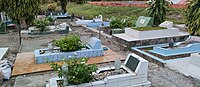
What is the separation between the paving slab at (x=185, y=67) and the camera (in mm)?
6828

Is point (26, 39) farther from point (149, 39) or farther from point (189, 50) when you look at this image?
point (189, 50)

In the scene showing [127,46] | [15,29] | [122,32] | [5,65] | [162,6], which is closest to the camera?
[5,65]

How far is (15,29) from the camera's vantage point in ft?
57.3

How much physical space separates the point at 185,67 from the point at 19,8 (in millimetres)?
13101

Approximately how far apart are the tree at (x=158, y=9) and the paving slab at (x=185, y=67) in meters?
6.41

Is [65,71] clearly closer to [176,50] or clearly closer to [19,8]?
[176,50]

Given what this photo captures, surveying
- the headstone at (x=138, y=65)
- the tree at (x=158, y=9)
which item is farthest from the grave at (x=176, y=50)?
the tree at (x=158, y=9)

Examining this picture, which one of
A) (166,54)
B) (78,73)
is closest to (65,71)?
(78,73)

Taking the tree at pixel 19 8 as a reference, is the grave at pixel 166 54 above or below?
below

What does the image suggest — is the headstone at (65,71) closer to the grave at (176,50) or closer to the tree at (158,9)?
the grave at (176,50)

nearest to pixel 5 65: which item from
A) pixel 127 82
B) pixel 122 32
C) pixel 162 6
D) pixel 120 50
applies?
pixel 127 82

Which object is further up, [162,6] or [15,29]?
[162,6]

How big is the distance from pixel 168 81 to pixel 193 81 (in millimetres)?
751

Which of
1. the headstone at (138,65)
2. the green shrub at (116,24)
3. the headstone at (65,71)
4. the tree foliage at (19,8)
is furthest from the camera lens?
the tree foliage at (19,8)
